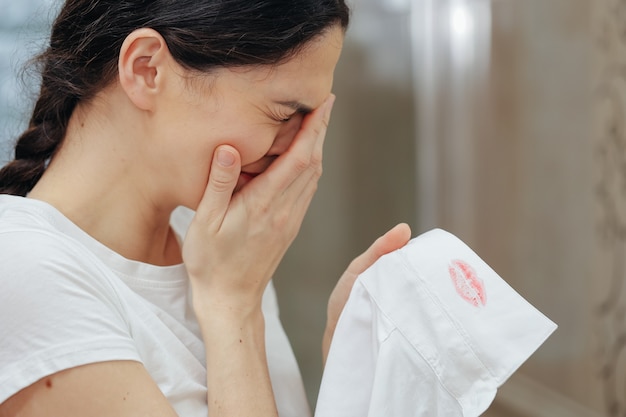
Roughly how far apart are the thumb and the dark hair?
109 mm

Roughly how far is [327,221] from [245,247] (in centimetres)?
112

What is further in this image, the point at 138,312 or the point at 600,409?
the point at 600,409

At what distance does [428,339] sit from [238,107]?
1.17 ft

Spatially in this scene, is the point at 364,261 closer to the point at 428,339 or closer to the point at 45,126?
the point at 428,339

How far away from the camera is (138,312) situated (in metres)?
0.87

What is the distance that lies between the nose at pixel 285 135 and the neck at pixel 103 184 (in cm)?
16

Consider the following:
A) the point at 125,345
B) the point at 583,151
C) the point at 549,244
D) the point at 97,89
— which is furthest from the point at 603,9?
the point at 125,345

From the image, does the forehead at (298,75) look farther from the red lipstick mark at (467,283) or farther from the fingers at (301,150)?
the red lipstick mark at (467,283)

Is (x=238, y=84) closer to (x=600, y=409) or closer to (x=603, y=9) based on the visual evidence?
(x=603, y=9)

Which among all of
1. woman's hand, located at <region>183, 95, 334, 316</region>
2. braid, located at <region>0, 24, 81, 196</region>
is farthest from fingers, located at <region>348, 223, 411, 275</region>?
braid, located at <region>0, 24, 81, 196</region>

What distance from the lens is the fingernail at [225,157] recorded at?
0.90 m

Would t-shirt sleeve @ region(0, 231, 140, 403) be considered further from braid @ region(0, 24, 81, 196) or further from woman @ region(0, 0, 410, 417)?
braid @ region(0, 24, 81, 196)

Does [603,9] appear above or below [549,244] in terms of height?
above

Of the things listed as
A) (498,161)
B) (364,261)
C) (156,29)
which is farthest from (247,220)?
(498,161)
